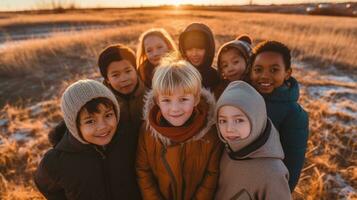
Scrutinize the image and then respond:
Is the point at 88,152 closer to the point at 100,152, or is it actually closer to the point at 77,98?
the point at 100,152

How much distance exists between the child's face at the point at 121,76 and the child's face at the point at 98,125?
2.17ft

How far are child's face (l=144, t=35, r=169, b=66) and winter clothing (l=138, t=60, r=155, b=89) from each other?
0.19ft

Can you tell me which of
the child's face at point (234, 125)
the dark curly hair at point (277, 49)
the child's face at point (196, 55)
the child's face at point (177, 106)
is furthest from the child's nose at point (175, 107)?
the child's face at point (196, 55)

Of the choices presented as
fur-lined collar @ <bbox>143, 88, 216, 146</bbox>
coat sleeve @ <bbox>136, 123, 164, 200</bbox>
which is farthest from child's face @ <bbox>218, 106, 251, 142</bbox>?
coat sleeve @ <bbox>136, 123, 164, 200</bbox>

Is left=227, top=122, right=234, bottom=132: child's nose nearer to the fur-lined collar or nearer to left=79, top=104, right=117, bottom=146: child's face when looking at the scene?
the fur-lined collar

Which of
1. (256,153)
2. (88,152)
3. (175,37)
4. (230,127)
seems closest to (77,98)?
(88,152)

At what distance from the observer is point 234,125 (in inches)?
77.0

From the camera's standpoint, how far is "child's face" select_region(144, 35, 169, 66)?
323 centimetres

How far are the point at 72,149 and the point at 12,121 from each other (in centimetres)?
427

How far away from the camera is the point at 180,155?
6.99 feet

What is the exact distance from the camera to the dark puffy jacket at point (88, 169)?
208 centimetres

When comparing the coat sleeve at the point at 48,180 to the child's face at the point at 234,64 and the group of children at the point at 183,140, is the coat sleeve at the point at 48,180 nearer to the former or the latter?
the group of children at the point at 183,140

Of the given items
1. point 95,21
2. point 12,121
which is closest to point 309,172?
point 12,121

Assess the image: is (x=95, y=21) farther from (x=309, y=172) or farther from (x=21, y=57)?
(x=309, y=172)
